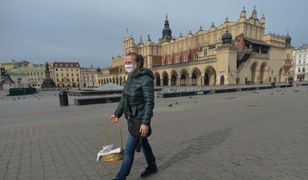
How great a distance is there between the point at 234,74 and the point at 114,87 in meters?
29.9

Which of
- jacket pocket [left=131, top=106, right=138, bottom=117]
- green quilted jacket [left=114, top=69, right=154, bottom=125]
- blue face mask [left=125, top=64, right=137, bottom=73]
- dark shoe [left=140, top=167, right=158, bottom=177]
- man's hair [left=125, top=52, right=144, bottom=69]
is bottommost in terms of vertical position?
dark shoe [left=140, top=167, right=158, bottom=177]

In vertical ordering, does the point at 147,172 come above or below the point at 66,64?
below

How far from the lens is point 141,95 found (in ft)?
7.88

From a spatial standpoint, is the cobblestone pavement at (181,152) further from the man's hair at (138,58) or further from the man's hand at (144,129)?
the man's hair at (138,58)

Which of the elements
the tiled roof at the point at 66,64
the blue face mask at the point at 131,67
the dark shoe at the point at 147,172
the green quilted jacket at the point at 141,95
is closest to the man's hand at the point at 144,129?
the green quilted jacket at the point at 141,95

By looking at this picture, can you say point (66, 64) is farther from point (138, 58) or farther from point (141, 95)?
point (141, 95)

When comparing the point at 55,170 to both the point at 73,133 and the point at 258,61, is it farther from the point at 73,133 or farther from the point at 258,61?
the point at 258,61

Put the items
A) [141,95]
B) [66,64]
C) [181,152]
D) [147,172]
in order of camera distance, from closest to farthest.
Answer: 1. [141,95]
2. [147,172]
3. [181,152]
4. [66,64]

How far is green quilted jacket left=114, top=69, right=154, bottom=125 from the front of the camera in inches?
91.2

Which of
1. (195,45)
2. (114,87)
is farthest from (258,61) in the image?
(114,87)

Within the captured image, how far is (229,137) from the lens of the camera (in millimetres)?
4801

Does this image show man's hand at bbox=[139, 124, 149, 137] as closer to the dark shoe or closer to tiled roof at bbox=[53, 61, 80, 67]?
the dark shoe

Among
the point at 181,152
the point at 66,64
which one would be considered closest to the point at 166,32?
the point at 66,64

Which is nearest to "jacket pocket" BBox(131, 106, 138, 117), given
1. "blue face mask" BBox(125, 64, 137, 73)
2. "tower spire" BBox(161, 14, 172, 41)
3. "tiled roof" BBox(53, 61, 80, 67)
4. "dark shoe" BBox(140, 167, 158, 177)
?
"blue face mask" BBox(125, 64, 137, 73)
